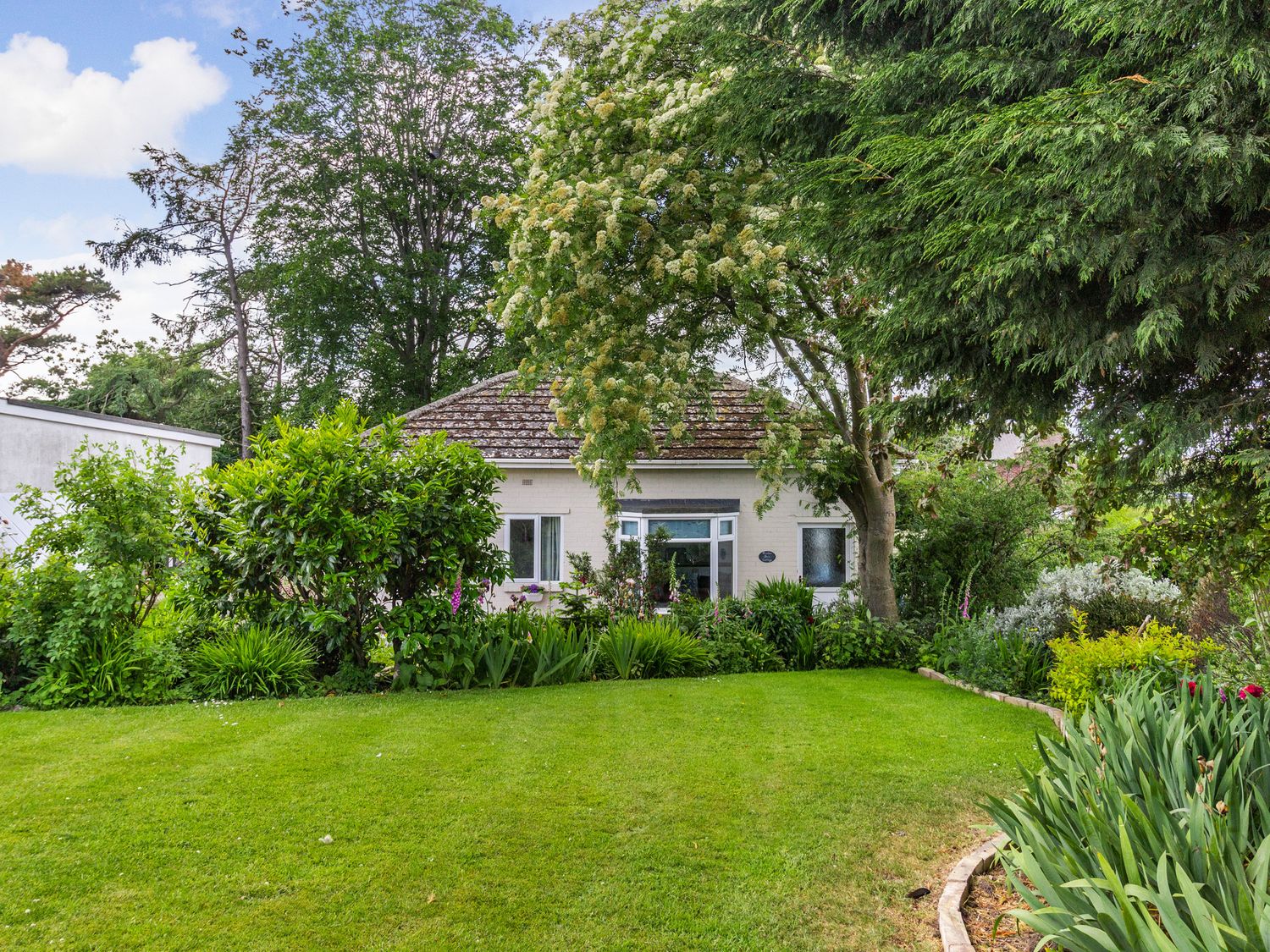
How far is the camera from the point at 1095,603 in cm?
998

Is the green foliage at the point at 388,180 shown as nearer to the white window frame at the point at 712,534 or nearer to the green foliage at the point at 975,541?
the white window frame at the point at 712,534

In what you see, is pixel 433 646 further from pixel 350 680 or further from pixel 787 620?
pixel 787 620

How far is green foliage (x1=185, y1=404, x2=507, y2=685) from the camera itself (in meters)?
8.78

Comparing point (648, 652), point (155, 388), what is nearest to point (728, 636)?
A: point (648, 652)

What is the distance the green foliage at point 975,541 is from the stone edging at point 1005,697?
2000 mm

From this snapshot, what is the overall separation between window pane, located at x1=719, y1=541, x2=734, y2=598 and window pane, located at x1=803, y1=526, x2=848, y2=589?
56.4 inches

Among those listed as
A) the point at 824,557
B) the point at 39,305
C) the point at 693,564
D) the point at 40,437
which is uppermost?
the point at 39,305

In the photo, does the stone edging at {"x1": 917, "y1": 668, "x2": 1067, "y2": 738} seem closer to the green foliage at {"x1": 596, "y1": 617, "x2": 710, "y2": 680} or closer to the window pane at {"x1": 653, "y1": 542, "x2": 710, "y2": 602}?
the green foliage at {"x1": 596, "y1": 617, "x2": 710, "y2": 680}

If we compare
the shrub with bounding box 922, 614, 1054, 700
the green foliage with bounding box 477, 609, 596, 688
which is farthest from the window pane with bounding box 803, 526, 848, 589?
the green foliage with bounding box 477, 609, 596, 688

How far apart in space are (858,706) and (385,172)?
21.1m

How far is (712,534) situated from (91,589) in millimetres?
9422

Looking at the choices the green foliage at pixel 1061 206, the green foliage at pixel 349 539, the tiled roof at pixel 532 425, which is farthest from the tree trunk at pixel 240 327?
the green foliage at pixel 1061 206

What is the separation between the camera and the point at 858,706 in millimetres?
8617

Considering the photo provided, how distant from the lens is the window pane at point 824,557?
14.9 metres
